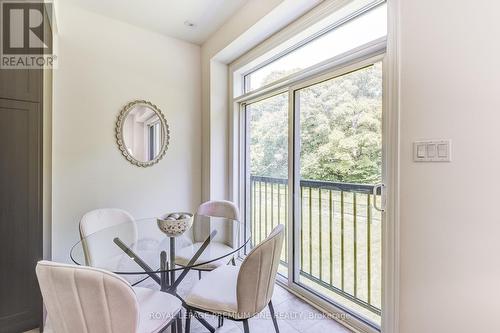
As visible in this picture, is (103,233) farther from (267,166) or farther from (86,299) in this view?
(267,166)

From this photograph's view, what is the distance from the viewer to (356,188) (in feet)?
6.37

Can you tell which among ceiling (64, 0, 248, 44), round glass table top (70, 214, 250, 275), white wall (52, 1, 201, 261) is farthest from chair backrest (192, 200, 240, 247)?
ceiling (64, 0, 248, 44)

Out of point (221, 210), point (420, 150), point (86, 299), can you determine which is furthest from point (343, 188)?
point (86, 299)

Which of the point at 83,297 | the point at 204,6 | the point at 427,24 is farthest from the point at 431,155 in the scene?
the point at 204,6

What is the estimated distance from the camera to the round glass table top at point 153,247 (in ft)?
5.22

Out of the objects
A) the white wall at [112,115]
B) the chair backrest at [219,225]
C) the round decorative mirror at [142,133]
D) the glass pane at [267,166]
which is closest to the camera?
the chair backrest at [219,225]

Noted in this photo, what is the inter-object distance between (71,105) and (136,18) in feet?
3.73

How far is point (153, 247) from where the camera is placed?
1828 mm

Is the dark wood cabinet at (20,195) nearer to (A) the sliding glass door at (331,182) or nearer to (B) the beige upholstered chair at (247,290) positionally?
(B) the beige upholstered chair at (247,290)

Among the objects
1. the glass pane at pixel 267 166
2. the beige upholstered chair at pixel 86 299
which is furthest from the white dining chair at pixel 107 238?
the glass pane at pixel 267 166

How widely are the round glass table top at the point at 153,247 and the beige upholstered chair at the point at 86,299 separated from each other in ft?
1.30

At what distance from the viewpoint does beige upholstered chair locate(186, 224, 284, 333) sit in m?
1.31

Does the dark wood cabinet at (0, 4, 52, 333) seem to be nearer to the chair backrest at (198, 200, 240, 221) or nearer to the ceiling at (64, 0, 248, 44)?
the ceiling at (64, 0, 248, 44)

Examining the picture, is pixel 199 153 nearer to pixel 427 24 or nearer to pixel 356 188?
pixel 356 188
